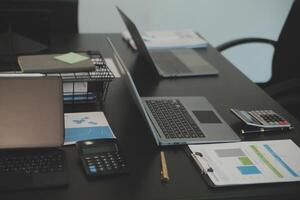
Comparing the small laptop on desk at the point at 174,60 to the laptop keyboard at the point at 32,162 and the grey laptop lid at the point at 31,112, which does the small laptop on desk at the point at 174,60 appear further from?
the laptop keyboard at the point at 32,162

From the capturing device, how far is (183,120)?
1.51 metres

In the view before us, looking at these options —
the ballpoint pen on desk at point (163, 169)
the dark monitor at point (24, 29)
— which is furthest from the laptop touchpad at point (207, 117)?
the dark monitor at point (24, 29)

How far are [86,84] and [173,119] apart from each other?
31 cm

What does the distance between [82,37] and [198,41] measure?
579 mm

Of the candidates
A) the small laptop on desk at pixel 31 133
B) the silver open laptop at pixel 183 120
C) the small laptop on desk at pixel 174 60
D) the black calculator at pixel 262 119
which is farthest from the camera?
the small laptop on desk at pixel 174 60

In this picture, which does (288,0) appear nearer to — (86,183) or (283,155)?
(283,155)

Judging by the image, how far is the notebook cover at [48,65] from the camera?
4.76ft

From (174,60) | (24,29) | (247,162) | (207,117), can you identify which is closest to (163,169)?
(247,162)

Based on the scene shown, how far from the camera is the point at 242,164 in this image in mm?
1310

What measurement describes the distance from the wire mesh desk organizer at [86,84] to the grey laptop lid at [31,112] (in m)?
0.13

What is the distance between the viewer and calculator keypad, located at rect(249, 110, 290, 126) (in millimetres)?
1528

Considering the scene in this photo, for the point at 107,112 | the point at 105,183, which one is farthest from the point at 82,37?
the point at 105,183

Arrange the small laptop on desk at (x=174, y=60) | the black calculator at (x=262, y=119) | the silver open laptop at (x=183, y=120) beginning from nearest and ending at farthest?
1. the silver open laptop at (x=183, y=120)
2. the black calculator at (x=262, y=119)
3. the small laptop on desk at (x=174, y=60)

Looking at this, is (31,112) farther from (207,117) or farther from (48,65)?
(207,117)
